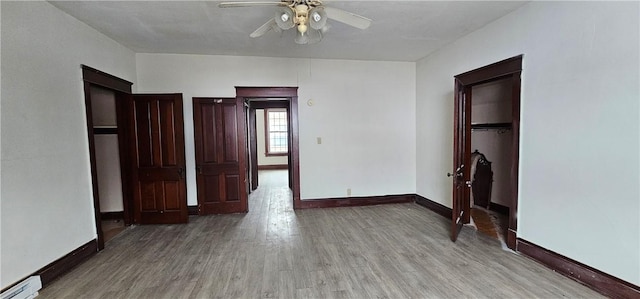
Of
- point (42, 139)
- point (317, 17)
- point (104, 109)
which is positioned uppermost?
point (317, 17)

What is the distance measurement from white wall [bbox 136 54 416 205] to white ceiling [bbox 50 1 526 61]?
29cm

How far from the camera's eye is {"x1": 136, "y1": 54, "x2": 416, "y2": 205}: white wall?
4.60m

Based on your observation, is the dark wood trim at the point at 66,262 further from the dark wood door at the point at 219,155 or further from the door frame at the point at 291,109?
the door frame at the point at 291,109

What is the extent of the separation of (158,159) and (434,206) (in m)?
4.51

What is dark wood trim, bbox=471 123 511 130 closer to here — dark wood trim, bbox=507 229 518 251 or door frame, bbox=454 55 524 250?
door frame, bbox=454 55 524 250

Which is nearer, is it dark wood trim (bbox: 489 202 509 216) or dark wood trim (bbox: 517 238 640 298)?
dark wood trim (bbox: 517 238 640 298)

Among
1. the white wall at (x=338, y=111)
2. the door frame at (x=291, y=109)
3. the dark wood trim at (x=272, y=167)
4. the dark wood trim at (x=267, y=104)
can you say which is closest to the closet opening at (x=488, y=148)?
the white wall at (x=338, y=111)

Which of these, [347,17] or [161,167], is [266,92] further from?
[347,17]

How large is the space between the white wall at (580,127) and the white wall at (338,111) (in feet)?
6.53

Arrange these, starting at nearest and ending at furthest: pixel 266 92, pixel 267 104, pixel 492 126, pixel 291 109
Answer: pixel 492 126 → pixel 266 92 → pixel 291 109 → pixel 267 104

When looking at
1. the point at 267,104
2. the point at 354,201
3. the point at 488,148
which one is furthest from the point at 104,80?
the point at 488,148

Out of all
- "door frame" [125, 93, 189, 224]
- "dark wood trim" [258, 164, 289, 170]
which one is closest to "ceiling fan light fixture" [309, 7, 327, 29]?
"door frame" [125, 93, 189, 224]

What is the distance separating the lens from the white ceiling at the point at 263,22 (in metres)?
2.82

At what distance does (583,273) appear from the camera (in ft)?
7.94
